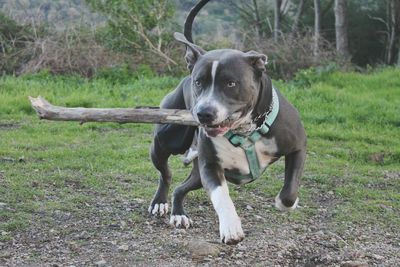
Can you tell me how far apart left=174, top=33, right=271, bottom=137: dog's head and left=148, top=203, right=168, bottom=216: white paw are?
1.48 m

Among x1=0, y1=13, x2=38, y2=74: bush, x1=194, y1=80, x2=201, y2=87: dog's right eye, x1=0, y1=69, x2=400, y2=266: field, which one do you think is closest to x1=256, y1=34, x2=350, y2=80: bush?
x1=0, y1=69, x2=400, y2=266: field

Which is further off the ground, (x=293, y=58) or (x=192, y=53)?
(x=192, y=53)

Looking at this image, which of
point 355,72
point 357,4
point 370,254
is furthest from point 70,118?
point 357,4

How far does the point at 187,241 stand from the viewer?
5617 mm

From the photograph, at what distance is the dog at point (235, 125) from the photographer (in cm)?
489

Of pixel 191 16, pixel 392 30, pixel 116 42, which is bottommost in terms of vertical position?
pixel 392 30

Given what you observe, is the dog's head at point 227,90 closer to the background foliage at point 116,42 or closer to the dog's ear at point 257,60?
the dog's ear at point 257,60

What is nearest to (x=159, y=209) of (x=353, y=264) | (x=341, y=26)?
(x=353, y=264)

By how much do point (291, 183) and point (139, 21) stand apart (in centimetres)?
900

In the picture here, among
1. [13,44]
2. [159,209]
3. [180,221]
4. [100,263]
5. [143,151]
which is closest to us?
[100,263]

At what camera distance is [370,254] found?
5605 mm

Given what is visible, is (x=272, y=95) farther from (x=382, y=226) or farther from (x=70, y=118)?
(x=382, y=226)

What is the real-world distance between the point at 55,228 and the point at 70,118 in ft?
3.20

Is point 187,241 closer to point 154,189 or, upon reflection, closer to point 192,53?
point 192,53
